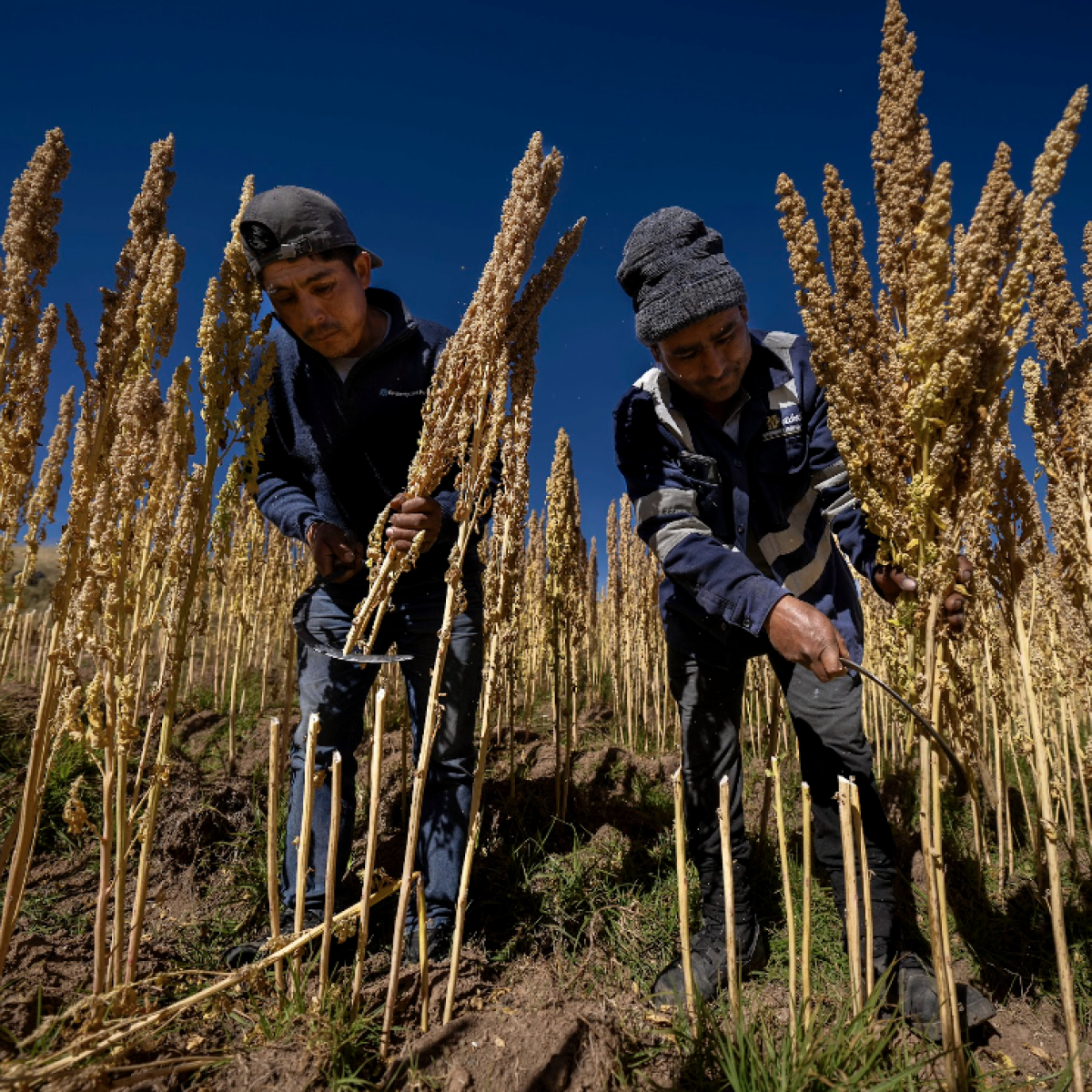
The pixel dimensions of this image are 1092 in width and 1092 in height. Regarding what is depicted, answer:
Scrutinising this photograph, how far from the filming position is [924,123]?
1683 mm

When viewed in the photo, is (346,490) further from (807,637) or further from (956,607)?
(956,607)

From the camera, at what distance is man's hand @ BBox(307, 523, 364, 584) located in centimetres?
225

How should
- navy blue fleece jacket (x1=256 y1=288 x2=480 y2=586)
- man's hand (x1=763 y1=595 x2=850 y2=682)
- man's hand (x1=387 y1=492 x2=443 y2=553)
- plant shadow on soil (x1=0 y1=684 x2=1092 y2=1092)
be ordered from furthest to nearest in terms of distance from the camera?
1. navy blue fleece jacket (x1=256 y1=288 x2=480 y2=586)
2. man's hand (x1=387 y1=492 x2=443 y2=553)
3. man's hand (x1=763 y1=595 x2=850 y2=682)
4. plant shadow on soil (x1=0 y1=684 x2=1092 y2=1092)

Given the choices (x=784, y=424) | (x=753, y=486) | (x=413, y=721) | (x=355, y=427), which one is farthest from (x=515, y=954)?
(x=784, y=424)

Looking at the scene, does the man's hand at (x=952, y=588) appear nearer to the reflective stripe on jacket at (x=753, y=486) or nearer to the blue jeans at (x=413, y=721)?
the reflective stripe on jacket at (x=753, y=486)

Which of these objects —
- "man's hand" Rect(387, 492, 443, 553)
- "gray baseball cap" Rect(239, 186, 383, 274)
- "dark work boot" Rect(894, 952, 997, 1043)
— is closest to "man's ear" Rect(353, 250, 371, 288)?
"gray baseball cap" Rect(239, 186, 383, 274)

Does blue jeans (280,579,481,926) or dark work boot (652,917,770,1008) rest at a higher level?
blue jeans (280,579,481,926)

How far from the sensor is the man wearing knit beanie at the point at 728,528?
7.30 feet

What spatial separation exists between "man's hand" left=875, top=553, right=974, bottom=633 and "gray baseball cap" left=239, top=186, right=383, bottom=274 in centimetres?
205

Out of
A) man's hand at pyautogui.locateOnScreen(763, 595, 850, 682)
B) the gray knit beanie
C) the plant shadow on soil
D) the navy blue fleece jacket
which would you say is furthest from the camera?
the navy blue fleece jacket

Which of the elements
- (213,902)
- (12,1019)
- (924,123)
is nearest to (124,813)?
(12,1019)

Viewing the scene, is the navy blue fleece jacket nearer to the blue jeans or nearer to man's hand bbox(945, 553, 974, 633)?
the blue jeans

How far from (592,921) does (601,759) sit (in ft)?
5.84

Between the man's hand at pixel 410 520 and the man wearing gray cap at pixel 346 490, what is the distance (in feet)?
0.24
